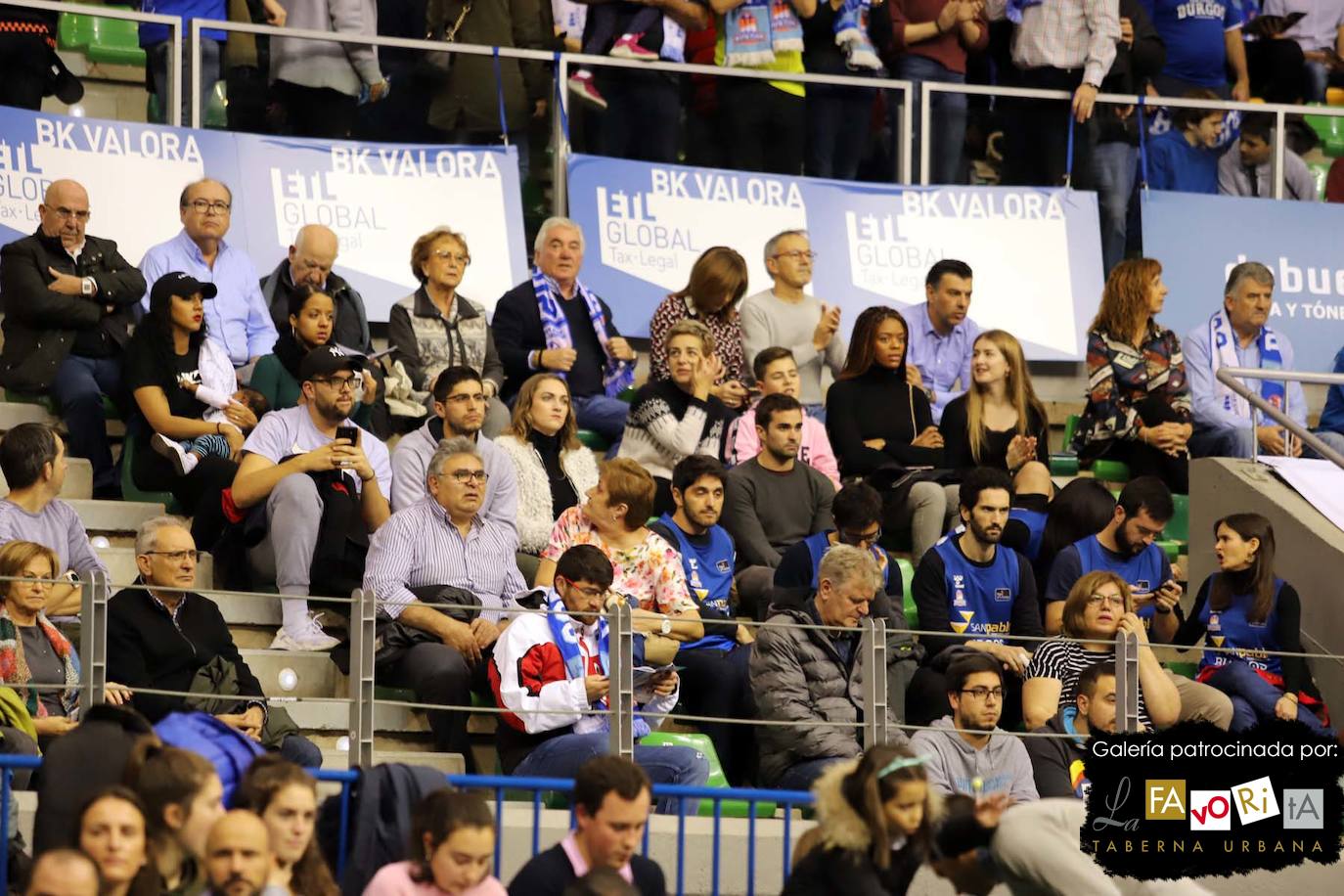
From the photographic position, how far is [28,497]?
1076 centimetres

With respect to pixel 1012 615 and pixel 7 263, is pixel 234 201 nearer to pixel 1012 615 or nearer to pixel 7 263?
pixel 7 263

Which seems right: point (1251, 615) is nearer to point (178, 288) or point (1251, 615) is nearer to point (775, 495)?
point (775, 495)

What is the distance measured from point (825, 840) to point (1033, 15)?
8.76 m

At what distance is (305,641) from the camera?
36.1 ft

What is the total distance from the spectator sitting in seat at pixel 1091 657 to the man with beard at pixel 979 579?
30cm

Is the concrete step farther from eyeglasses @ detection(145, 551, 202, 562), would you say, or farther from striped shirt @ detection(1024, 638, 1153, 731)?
striped shirt @ detection(1024, 638, 1153, 731)

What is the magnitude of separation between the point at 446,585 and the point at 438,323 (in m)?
2.47

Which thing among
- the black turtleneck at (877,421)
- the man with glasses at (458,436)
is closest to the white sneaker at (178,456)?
the man with glasses at (458,436)

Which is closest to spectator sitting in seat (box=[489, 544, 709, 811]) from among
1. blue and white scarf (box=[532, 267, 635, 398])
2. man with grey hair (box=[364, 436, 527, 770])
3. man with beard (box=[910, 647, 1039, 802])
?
man with grey hair (box=[364, 436, 527, 770])

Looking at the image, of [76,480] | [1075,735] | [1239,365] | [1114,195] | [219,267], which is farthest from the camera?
[1114,195]

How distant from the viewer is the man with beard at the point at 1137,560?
477 inches

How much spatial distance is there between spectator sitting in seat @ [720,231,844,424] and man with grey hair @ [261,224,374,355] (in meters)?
2.09

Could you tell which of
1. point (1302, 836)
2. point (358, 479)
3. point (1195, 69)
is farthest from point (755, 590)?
point (1195, 69)

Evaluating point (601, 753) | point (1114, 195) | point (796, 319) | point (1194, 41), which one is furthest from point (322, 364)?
point (1194, 41)
